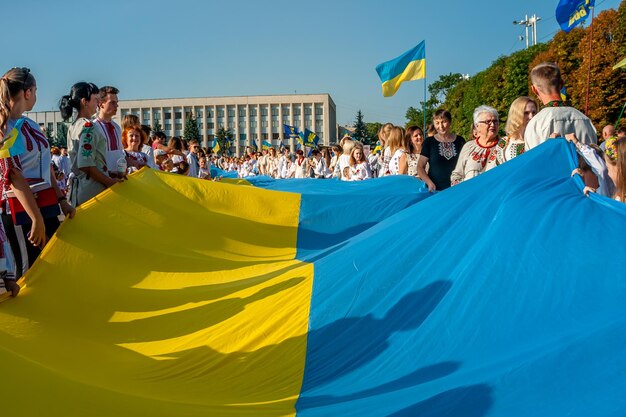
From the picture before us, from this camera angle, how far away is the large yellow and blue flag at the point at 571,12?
27.3 feet

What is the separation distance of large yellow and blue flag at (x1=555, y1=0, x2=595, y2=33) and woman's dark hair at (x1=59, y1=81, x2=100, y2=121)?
21.5 feet

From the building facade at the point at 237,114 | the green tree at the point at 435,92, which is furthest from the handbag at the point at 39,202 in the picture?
the building facade at the point at 237,114

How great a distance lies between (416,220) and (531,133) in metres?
0.90

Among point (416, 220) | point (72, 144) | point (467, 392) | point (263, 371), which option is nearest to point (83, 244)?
point (72, 144)

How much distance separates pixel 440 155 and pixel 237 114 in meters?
113

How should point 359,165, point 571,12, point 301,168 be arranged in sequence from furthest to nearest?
point 301,168, point 359,165, point 571,12

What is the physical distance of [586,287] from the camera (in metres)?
2.52

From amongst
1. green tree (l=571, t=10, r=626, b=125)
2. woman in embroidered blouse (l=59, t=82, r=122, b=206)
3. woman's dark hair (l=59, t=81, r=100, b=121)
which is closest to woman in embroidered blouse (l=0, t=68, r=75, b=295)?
woman in embroidered blouse (l=59, t=82, r=122, b=206)

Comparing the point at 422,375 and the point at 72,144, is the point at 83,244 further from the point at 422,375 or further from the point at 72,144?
the point at 422,375

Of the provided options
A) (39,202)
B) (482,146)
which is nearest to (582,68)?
(482,146)

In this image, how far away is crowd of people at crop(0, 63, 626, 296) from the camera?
3447 millimetres

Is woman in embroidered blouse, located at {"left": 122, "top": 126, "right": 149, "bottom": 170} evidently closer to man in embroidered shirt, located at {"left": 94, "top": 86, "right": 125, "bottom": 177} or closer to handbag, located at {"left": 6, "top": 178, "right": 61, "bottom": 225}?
man in embroidered shirt, located at {"left": 94, "top": 86, "right": 125, "bottom": 177}

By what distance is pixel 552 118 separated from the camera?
353 centimetres

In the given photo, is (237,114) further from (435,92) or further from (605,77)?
(605,77)
